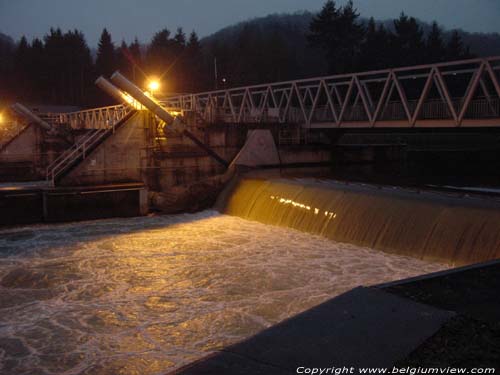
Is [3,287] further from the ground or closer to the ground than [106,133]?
closer to the ground

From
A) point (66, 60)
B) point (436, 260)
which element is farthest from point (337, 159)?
point (66, 60)

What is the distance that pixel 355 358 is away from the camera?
6.13 m

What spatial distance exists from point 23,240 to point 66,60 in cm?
8326

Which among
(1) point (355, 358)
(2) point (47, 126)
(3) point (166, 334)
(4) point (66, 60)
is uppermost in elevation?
(4) point (66, 60)

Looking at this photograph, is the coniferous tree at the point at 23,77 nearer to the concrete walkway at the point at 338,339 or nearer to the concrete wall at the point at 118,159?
the concrete wall at the point at 118,159

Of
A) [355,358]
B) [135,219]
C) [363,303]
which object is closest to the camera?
[355,358]

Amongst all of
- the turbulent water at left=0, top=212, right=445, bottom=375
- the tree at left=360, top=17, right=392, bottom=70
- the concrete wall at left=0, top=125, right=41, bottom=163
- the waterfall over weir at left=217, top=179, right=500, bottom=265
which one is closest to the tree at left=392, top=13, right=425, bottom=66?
the tree at left=360, top=17, right=392, bottom=70

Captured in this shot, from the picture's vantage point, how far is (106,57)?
9581 cm

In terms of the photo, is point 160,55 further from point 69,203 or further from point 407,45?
point 69,203

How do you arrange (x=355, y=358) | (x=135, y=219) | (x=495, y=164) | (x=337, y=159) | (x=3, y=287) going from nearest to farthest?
(x=355, y=358) < (x=3, y=287) < (x=135, y=219) < (x=337, y=159) < (x=495, y=164)

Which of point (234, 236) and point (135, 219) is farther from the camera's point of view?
point (135, 219)

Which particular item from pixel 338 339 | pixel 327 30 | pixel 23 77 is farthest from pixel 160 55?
pixel 338 339

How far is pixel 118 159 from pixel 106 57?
75.7m

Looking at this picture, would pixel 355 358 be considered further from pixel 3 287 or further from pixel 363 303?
pixel 3 287
